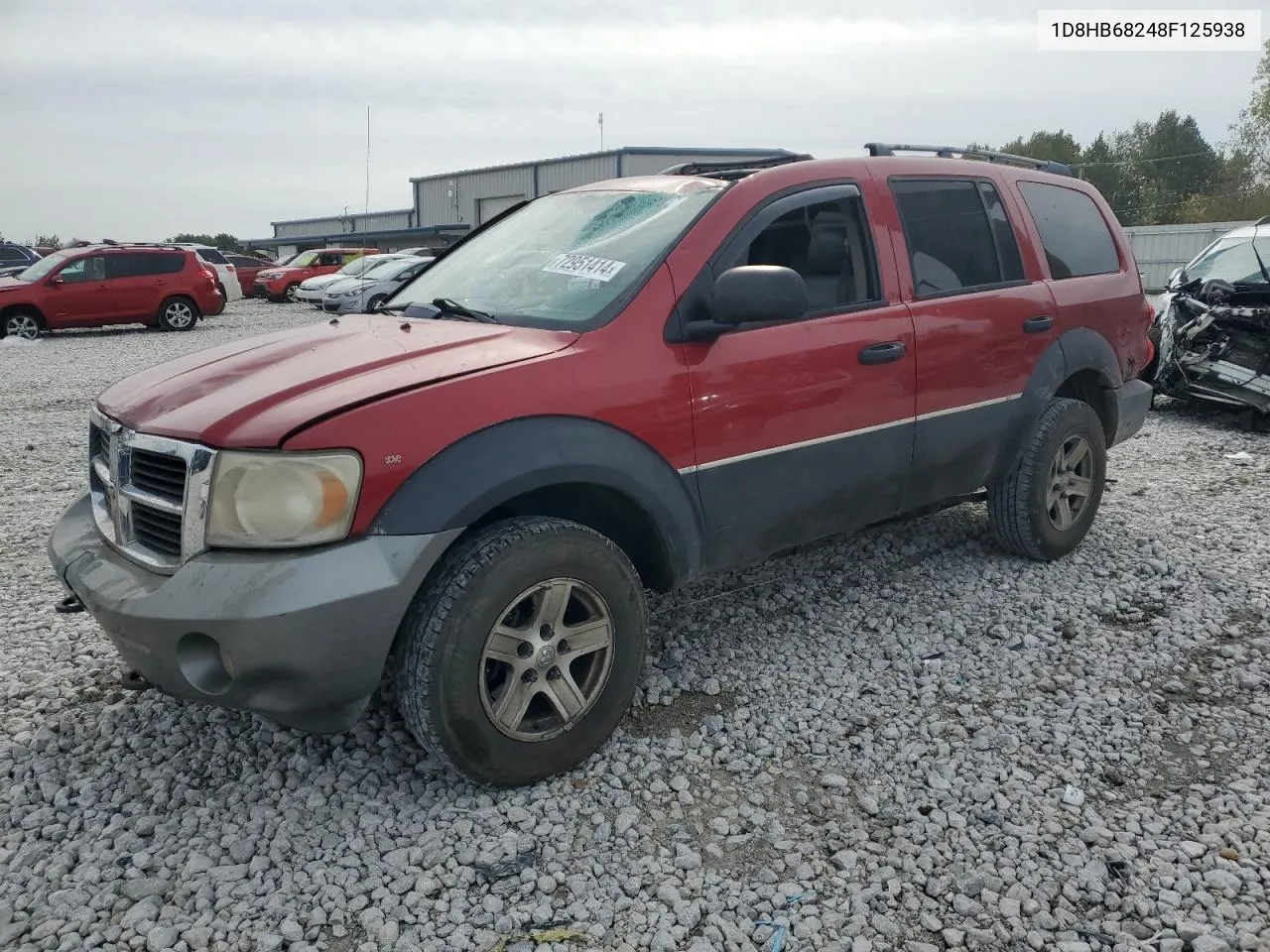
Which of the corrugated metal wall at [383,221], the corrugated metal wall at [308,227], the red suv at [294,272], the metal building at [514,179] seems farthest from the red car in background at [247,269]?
the corrugated metal wall at [308,227]

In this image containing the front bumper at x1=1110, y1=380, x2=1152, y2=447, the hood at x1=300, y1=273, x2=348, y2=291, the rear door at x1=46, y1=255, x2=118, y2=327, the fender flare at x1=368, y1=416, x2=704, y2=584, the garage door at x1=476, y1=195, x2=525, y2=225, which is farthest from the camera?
the garage door at x1=476, y1=195, x2=525, y2=225

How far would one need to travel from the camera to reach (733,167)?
3.99m

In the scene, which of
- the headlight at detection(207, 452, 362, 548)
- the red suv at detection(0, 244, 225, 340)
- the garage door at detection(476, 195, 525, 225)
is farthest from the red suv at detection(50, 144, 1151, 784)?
the garage door at detection(476, 195, 525, 225)

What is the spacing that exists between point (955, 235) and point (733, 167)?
1.08 meters

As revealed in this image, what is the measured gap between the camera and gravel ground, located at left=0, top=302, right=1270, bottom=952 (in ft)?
8.11

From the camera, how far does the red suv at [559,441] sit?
2.60 m

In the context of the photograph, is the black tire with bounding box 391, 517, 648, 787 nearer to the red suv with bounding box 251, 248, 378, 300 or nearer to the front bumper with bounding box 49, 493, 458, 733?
the front bumper with bounding box 49, 493, 458, 733

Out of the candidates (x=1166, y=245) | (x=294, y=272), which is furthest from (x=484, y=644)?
(x=1166, y=245)

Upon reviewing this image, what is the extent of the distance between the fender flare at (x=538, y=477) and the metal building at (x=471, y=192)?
1146 inches

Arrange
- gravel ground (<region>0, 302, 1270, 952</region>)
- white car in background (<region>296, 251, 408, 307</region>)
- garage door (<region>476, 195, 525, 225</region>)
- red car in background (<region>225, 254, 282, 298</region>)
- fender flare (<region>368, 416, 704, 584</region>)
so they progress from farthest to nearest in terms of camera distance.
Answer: garage door (<region>476, 195, 525, 225</region>)
red car in background (<region>225, 254, 282, 298</region>)
white car in background (<region>296, 251, 408, 307</region>)
fender flare (<region>368, 416, 704, 584</region>)
gravel ground (<region>0, 302, 1270, 952</region>)

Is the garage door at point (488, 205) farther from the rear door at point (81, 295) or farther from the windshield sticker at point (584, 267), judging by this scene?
the windshield sticker at point (584, 267)

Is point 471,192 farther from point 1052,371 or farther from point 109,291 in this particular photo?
point 1052,371

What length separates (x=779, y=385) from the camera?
11.4ft

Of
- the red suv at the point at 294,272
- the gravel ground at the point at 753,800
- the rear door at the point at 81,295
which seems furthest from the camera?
the red suv at the point at 294,272
